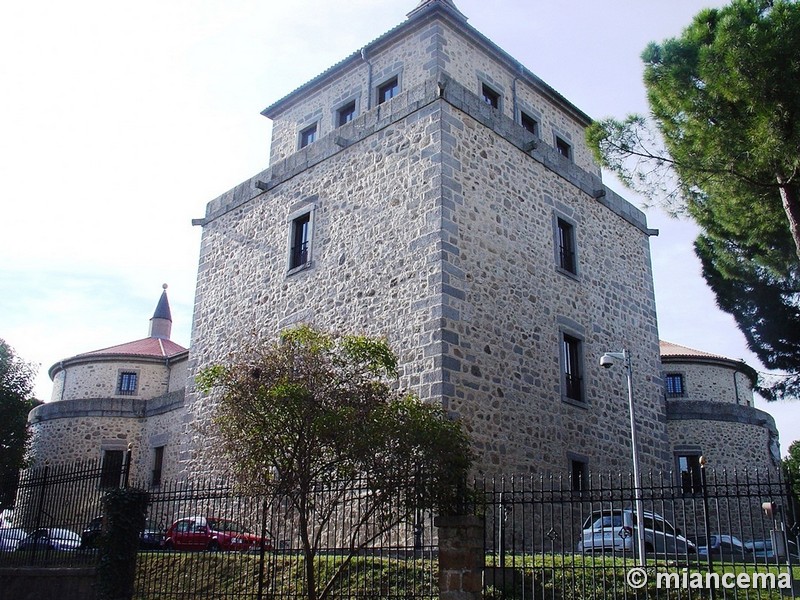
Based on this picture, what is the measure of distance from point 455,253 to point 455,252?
22 millimetres

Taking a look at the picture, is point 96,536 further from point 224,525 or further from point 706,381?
point 706,381

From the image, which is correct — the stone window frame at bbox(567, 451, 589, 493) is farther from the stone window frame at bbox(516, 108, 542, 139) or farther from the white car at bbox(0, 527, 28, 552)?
the white car at bbox(0, 527, 28, 552)

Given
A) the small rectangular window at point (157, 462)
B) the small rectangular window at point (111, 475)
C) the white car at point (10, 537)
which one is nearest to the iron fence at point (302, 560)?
the small rectangular window at point (111, 475)

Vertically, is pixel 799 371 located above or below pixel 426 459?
above

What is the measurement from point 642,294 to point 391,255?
27.4 feet

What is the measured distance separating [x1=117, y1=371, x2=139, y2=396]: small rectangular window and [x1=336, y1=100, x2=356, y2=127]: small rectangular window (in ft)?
52.6

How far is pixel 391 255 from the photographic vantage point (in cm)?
1638

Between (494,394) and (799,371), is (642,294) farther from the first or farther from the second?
(494,394)

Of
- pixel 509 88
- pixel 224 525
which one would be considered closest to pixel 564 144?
pixel 509 88

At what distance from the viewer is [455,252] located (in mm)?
15703

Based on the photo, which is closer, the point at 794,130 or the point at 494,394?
the point at 794,130

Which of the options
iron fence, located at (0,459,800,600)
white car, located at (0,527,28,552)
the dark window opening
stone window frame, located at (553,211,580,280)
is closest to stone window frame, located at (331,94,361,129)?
stone window frame, located at (553,211,580,280)

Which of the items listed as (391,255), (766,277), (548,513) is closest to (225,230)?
(391,255)

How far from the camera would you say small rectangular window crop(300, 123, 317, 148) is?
22.6m
